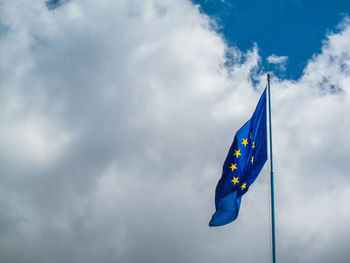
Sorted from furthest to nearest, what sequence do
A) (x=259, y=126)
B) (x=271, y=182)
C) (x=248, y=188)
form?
(x=259, y=126) → (x=248, y=188) → (x=271, y=182)

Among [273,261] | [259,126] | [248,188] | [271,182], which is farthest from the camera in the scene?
[259,126]

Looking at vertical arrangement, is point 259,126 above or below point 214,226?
above

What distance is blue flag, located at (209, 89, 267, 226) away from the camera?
1992 cm

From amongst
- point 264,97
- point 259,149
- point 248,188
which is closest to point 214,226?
point 248,188

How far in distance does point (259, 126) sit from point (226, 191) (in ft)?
16.3

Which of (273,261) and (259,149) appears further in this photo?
(259,149)

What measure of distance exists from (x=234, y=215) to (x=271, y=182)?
3.35 m

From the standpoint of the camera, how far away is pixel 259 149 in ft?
67.3

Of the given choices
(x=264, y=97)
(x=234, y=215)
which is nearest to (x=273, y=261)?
(x=234, y=215)

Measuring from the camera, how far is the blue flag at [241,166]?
19922mm

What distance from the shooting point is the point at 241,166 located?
2050 cm

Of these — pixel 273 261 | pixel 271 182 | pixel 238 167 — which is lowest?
pixel 273 261

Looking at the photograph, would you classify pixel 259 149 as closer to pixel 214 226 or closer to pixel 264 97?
pixel 264 97

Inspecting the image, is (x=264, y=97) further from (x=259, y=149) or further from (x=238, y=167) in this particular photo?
(x=238, y=167)
